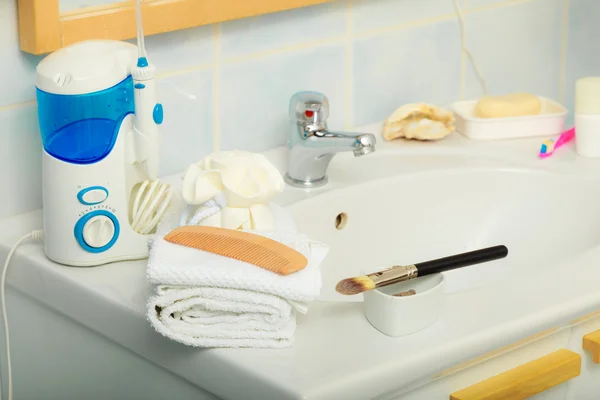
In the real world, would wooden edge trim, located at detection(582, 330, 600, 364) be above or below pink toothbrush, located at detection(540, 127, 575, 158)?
below

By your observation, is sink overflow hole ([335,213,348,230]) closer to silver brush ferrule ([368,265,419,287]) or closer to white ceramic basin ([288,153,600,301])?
white ceramic basin ([288,153,600,301])

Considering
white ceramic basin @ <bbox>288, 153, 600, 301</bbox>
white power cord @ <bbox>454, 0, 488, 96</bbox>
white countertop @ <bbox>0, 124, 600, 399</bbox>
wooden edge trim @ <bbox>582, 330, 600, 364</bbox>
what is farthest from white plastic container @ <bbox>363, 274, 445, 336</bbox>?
white power cord @ <bbox>454, 0, 488, 96</bbox>

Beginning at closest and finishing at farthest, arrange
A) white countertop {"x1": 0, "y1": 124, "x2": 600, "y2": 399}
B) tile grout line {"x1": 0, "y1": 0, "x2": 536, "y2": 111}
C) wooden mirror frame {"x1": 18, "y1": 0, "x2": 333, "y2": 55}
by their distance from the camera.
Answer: white countertop {"x1": 0, "y1": 124, "x2": 600, "y2": 399} → wooden mirror frame {"x1": 18, "y1": 0, "x2": 333, "y2": 55} → tile grout line {"x1": 0, "y1": 0, "x2": 536, "y2": 111}

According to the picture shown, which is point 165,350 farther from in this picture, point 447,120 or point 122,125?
point 447,120

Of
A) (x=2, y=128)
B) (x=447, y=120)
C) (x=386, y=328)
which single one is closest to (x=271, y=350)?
(x=386, y=328)

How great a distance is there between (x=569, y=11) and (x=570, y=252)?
23.9 inches

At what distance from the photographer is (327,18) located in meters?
1.42

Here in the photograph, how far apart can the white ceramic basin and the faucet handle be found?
100 mm

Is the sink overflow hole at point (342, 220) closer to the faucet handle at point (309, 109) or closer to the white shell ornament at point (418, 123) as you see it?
the faucet handle at point (309, 109)

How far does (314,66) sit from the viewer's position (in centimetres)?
143

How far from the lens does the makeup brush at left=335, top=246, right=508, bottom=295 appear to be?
917 millimetres

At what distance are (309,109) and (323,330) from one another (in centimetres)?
42

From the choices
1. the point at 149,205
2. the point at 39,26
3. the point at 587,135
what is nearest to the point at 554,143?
the point at 587,135

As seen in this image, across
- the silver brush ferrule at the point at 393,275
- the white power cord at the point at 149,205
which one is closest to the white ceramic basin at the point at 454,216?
the white power cord at the point at 149,205
